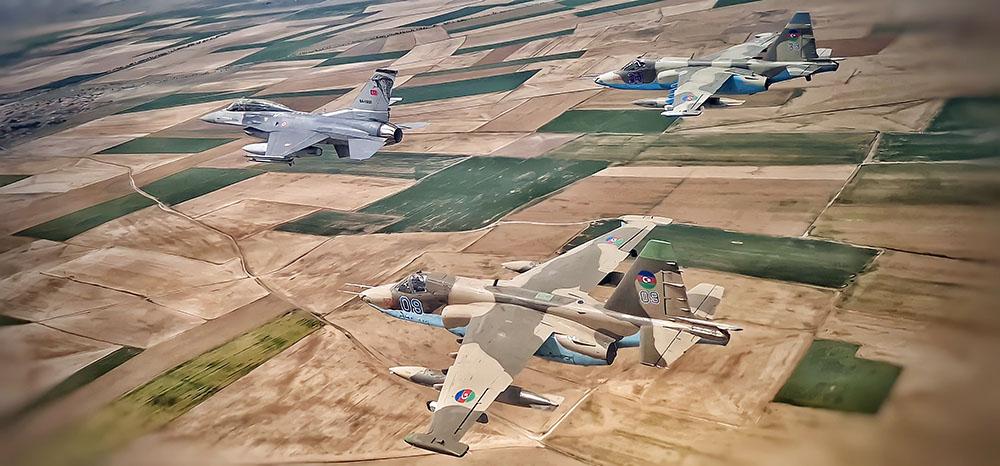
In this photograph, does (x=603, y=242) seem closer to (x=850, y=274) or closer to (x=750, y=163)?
(x=850, y=274)

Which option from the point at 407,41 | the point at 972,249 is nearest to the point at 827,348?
the point at 972,249

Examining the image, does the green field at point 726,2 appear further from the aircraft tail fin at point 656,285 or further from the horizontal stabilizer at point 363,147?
the aircraft tail fin at point 656,285

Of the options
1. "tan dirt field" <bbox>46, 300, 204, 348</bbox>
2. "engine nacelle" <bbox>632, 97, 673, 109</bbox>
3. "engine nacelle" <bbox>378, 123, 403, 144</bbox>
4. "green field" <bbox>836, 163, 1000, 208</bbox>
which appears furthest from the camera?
"engine nacelle" <bbox>632, 97, 673, 109</bbox>

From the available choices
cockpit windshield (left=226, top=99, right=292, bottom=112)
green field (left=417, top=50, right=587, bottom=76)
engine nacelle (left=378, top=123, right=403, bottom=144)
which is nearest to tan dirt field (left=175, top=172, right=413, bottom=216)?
engine nacelle (left=378, top=123, right=403, bottom=144)

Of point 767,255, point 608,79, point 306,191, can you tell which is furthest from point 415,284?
point 608,79

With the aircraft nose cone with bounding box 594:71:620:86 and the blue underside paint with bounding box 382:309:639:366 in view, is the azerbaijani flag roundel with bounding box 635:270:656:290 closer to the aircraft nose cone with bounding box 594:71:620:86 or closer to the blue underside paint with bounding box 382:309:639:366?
the blue underside paint with bounding box 382:309:639:366

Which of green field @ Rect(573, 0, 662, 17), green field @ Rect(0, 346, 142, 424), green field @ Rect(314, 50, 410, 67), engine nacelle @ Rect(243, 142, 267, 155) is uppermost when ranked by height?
green field @ Rect(573, 0, 662, 17)

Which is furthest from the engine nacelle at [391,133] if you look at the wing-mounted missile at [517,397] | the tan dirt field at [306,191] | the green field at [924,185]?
the green field at [924,185]
